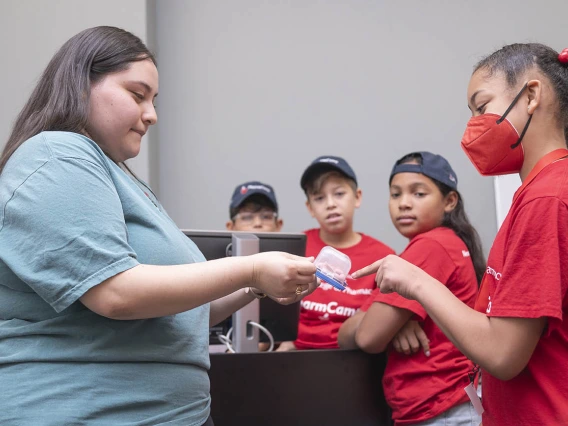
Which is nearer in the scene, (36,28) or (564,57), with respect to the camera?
(564,57)

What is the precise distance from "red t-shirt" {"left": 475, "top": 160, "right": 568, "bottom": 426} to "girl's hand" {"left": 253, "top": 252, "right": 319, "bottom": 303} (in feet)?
1.24

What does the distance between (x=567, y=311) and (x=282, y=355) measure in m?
1.01

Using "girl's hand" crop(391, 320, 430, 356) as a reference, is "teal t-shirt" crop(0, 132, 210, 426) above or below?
above

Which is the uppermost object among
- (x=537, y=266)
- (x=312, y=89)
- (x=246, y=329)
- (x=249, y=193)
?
(x=312, y=89)

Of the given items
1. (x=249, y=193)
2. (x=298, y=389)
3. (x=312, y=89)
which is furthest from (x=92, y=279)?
(x=312, y=89)

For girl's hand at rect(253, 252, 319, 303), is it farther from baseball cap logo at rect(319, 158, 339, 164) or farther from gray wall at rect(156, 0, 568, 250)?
gray wall at rect(156, 0, 568, 250)

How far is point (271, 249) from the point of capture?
2111 millimetres

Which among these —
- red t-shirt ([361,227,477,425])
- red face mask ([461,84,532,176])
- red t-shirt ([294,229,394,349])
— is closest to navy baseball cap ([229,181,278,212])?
red t-shirt ([294,229,394,349])

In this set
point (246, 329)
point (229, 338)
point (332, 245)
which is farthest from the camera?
→ point (332, 245)

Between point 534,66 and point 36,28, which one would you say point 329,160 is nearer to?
point 534,66

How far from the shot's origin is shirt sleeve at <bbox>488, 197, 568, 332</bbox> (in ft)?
3.51

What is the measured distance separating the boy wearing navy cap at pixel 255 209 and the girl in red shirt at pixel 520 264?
165cm

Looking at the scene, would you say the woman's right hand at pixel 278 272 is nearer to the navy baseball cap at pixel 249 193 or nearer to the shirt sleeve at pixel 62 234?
the shirt sleeve at pixel 62 234

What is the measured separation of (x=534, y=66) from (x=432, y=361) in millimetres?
980
